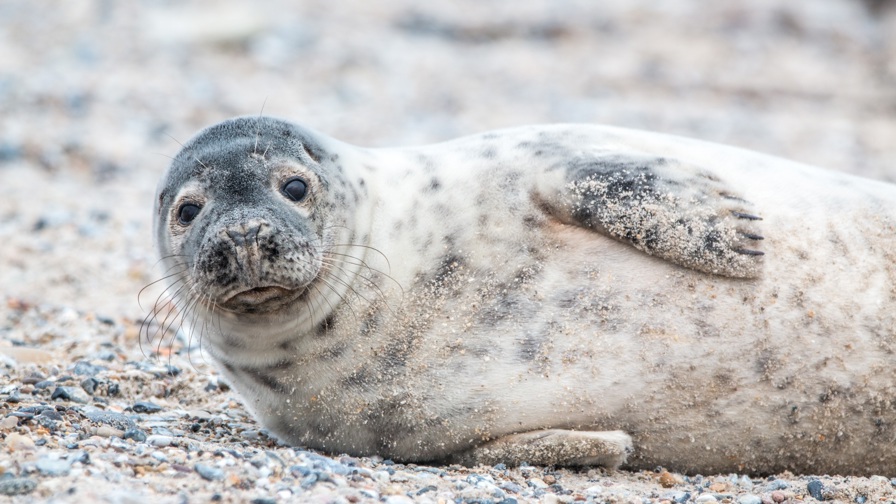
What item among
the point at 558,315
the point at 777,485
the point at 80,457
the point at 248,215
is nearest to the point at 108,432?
the point at 80,457

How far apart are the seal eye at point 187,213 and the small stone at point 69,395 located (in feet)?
2.58

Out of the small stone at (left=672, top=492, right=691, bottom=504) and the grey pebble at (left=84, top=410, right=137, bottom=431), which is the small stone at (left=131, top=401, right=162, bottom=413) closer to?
the grey pebble at (left=84, top=410, right=137, bottom=431)

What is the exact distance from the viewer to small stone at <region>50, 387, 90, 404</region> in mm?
3643

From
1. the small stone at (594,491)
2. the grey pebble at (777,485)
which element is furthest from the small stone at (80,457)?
the grey pebble at (777,485)

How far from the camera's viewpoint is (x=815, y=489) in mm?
3082

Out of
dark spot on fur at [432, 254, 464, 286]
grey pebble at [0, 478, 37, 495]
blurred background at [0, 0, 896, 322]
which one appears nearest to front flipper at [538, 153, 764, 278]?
dark spot on fur at [432, 254, 464, 286]

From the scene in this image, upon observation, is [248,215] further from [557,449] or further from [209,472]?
[557,449]

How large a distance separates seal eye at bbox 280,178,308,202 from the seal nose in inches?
11.6

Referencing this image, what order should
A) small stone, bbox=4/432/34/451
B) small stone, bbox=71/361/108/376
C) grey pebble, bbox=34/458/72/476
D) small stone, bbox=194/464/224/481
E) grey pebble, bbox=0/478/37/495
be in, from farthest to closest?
small stone, bbox=71/361/108/376 → small stone, bbox=4/432/34/451 → small stone, bbox=194/464/224/481 → grey pebble, bbox=34/458/72/476 → grey pebble, bbox=0/478/37/495

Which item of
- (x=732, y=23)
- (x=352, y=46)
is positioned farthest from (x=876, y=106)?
(x=352, y=46)

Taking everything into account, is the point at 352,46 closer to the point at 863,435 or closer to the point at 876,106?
the point at 876,106

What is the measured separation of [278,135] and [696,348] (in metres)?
1.51

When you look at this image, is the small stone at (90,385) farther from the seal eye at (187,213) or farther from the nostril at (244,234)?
the nostril at (244,234)

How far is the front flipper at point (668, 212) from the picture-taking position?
3.25m
